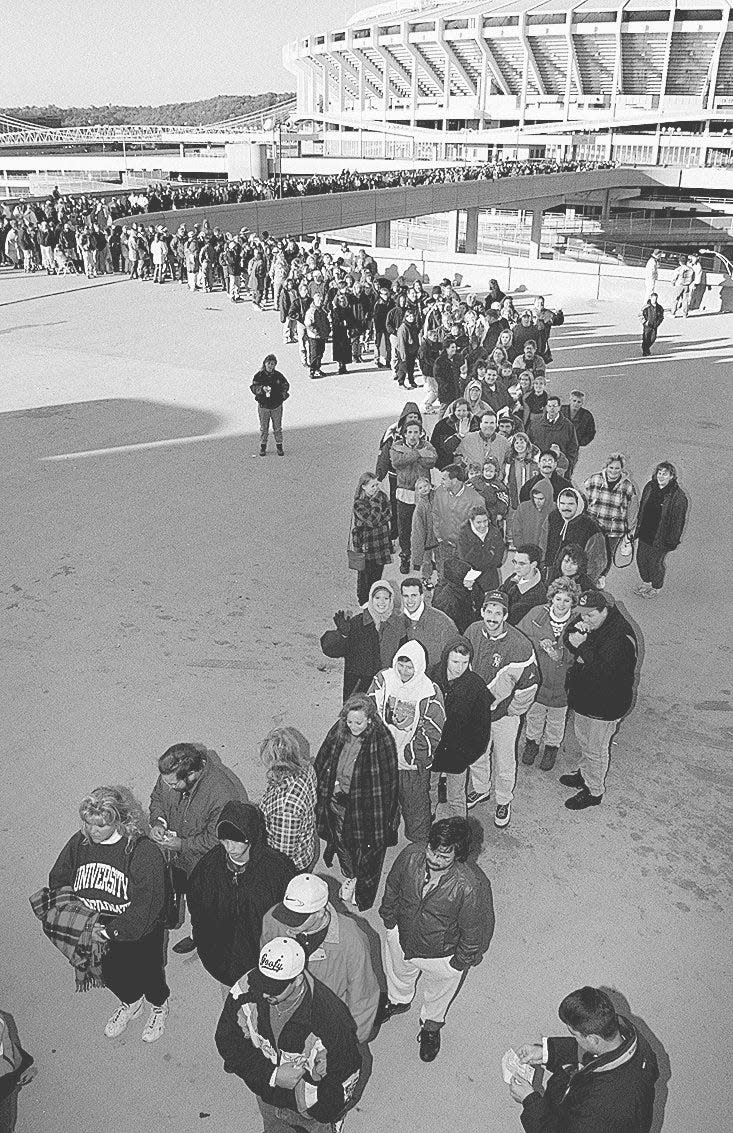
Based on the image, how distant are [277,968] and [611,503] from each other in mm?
5295

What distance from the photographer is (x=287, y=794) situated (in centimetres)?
373

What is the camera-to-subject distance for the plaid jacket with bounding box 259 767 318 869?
3.73 metres

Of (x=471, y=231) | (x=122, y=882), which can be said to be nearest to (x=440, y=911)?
(x=122, y=882)

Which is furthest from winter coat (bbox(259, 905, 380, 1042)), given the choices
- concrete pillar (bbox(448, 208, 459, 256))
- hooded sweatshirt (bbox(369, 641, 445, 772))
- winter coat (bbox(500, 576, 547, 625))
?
concrete pillar (bbox(448, 208, 459, 256))

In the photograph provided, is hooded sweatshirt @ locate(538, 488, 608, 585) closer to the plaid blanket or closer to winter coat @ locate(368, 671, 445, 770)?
winter coat @ locate(368, 671, 445, 770)

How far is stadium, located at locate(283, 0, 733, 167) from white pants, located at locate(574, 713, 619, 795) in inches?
2340

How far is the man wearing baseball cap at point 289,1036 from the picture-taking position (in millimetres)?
2512

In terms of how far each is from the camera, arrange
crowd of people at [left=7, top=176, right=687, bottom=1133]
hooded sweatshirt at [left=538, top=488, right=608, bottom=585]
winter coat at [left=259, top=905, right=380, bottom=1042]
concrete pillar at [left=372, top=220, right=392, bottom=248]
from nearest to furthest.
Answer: crowd of people at [left=7, top=176, right=687, bottom=1133] < winter coat at [left=259, top=905, right=380, bottom=1042] < hooded sweatshirt at [left=538, top=488, right=608, bottom=585] < concrete pillar at [left=372, top=220, right=392, bottom=248]

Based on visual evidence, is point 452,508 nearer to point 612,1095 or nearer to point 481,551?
point 481,551

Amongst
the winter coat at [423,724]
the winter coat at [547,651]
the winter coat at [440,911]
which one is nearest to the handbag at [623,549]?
the winter coat at [547,651]

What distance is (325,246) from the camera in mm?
29484

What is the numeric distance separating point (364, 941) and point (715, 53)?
271 feet

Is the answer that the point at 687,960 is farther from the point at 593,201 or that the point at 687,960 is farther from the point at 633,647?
the point at 593,201

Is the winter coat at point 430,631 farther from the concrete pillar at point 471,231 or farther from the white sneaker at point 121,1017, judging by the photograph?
the concrete pillar at point 471,231
